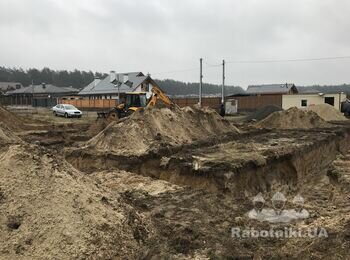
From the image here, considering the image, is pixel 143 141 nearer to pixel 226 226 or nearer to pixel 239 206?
pixel 239 206

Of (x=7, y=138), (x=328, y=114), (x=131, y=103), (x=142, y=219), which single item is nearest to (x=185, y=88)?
(x=328, y=114)

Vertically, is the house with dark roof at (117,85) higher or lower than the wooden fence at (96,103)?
higher

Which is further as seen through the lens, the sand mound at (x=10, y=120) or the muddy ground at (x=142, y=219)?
the sand mound at (x=10, y=120)

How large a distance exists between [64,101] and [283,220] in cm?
5370

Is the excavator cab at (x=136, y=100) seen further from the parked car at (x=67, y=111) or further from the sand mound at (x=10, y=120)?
the parked car at (x=67, y=111)

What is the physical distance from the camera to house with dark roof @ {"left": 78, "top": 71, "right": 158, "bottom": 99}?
6388cm

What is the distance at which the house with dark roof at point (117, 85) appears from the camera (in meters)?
63.9

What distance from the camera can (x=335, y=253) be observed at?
5.11 metres

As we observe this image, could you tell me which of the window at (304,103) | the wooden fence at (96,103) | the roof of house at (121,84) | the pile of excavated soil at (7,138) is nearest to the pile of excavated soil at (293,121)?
the window at (304,103)

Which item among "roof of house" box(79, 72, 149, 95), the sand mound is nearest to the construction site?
the sand mound

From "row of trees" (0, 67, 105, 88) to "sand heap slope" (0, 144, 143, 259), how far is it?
375ft

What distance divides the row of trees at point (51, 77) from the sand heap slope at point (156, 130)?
10170 cm

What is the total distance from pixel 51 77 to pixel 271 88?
242 ft

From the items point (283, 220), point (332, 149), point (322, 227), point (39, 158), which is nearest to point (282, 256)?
point (322, 227)
